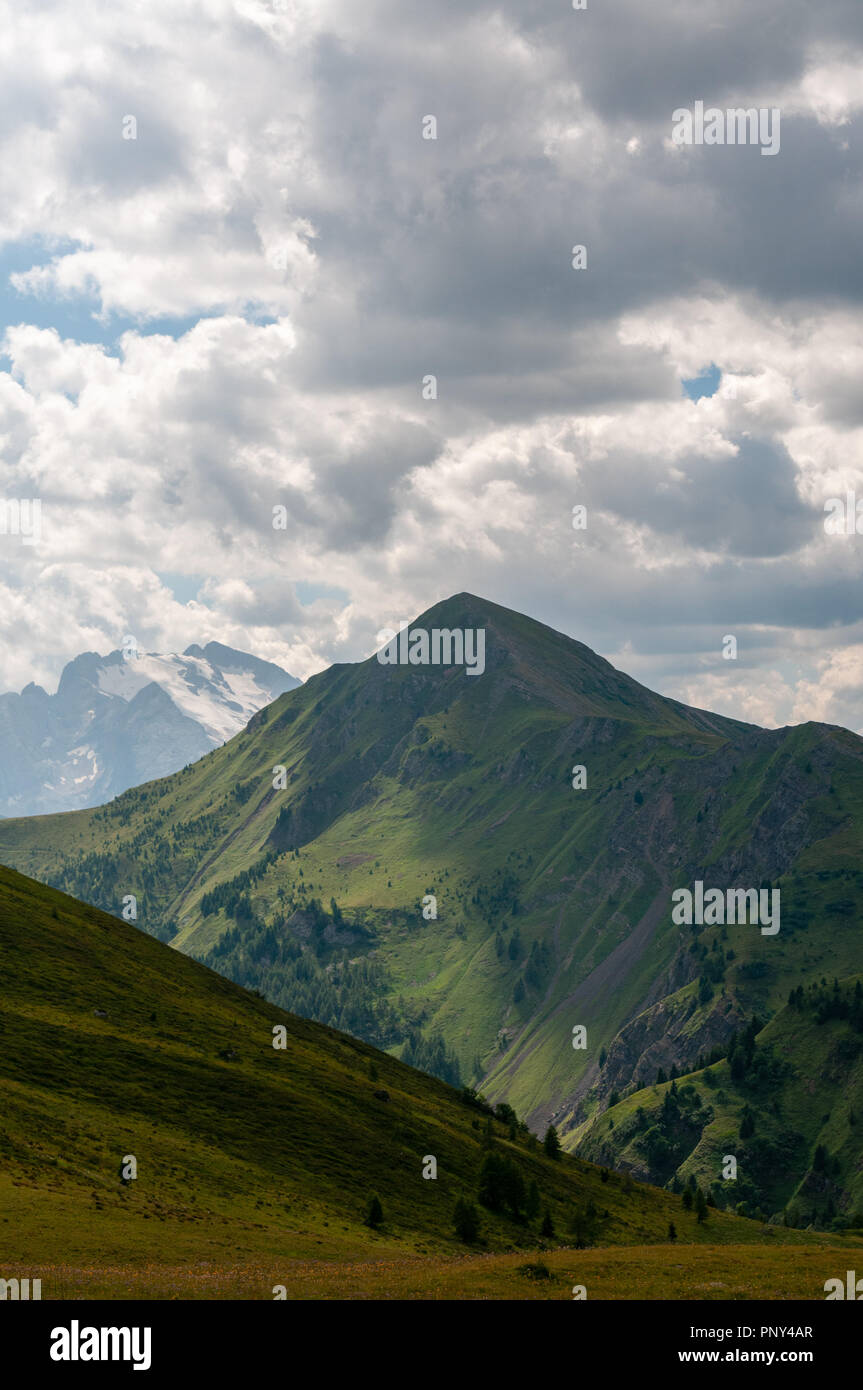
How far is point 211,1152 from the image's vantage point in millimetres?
90312

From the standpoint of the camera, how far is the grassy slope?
59.0 m

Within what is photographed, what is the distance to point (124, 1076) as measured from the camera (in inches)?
3910

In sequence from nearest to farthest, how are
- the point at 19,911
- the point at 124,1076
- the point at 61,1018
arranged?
the point at 124,1076 < the point at 61,1018 < the point at 19,911

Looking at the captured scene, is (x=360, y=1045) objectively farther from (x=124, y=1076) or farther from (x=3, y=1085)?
(x=3, y=1085)

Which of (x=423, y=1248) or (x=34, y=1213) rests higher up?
(x=34, y=1213)

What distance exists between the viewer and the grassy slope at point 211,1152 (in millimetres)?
59031
